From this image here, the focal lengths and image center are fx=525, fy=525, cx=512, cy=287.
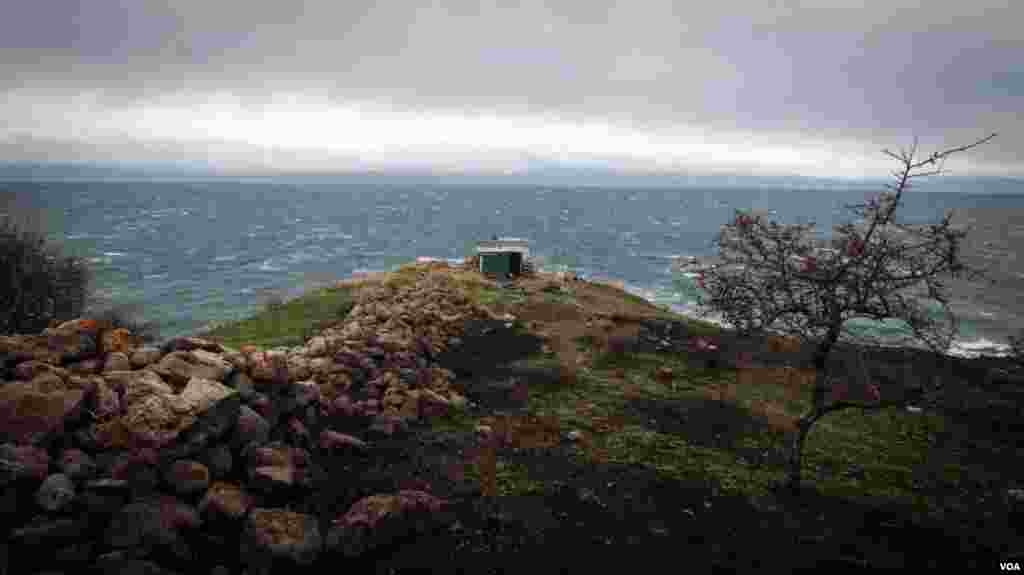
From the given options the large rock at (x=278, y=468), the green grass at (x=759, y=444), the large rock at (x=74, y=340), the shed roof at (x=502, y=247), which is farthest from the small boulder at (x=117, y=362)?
the shed roof at (x=502, y=247)

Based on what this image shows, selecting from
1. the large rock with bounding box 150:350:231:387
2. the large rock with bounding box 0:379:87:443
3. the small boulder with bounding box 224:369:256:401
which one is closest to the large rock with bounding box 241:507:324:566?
the small boulder with bounding box 224:369:256:401

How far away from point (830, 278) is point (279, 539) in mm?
9129

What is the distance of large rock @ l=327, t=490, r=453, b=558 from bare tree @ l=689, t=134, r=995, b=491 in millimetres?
5873

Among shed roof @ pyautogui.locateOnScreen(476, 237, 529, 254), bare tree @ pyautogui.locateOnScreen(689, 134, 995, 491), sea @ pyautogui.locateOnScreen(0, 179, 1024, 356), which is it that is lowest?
sea @ pyautogui.locateOnScreen(0, 179, 1024, 356)

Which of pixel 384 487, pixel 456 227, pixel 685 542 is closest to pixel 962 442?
pixel 685 542

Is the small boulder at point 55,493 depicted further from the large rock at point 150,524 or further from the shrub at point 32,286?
the shrub at point 32,286

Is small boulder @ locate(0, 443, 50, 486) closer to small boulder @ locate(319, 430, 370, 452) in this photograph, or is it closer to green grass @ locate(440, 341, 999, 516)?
small boulder @ locate(319, 430, 370, 452)

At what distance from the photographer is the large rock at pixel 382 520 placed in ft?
23.6

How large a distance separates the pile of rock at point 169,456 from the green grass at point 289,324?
269 inches

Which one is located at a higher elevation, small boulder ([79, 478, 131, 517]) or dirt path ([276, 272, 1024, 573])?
small boulder ([79, 478, 131, 517])

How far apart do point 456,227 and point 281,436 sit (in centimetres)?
10824

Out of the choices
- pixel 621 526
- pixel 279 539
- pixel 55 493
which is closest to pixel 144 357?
pixel 55 493

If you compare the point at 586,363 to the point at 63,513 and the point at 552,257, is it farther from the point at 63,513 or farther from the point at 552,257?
the point at 552,257

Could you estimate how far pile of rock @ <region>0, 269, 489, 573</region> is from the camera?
6.66 m
